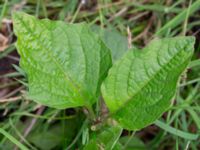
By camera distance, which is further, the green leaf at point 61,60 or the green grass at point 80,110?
the green grass at point 80,110

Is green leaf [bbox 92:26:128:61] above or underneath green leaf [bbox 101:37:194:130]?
underneath

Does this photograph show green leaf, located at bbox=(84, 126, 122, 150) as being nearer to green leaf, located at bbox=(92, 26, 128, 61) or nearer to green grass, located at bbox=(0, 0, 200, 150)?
green grass, located at bbox=(0, 0, 200, 150)

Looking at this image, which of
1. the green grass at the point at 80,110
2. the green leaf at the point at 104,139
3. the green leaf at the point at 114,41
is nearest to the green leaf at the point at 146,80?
the green leaf at the point at 104,139

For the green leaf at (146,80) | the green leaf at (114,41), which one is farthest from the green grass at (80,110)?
the green leaf at (146,80)

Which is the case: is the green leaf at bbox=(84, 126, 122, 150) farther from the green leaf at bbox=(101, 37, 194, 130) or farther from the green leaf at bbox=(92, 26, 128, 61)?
the green leaf at bbox=(92, 26, 128, 61)

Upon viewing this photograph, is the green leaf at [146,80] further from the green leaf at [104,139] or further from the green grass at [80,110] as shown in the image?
the green grass at [80,110]

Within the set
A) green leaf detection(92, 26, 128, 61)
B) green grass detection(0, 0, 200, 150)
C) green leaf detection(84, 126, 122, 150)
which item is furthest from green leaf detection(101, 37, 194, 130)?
green leaf detection(92, 26, 128, 61)

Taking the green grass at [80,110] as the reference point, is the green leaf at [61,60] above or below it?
above

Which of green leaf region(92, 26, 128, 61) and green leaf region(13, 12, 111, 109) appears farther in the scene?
green leaf region(92, 26, 128, 61)
